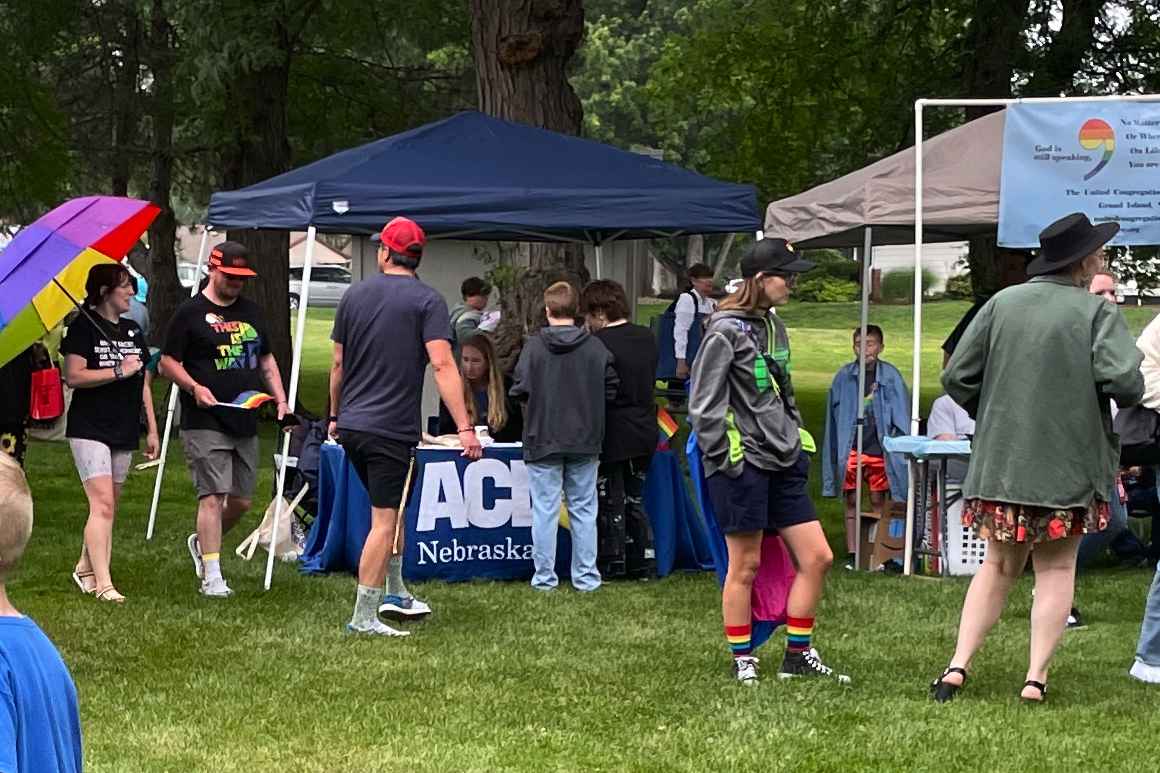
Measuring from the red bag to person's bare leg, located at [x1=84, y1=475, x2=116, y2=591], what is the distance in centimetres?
46

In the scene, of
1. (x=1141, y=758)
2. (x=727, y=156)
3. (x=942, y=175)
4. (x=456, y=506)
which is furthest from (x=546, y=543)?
(x=727, y=156)

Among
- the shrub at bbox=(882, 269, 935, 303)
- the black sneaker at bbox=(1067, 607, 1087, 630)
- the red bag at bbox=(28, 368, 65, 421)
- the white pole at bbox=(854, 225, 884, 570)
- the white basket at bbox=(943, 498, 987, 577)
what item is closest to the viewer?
the red bag at bbox=(28, 368, 65, 421)

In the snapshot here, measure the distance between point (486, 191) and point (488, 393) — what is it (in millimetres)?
1112

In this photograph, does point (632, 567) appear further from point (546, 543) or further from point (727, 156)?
point (727, 156)

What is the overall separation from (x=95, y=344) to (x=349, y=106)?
14752 millimetres

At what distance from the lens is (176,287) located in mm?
23719

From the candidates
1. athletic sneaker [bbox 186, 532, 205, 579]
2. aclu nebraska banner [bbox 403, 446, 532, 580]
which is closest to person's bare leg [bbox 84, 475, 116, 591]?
athletic sneaker [bbox 186, 532, 205, 579]

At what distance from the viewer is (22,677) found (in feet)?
8.77

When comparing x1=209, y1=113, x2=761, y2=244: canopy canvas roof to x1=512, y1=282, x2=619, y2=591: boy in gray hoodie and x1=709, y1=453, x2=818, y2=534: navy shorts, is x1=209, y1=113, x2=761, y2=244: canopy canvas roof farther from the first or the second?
x1=709, y1=453, x2=818, y2=534: navy shorts

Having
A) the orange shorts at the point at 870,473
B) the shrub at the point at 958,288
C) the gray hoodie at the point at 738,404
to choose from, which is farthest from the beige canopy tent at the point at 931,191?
the shrub at the point at 958,288

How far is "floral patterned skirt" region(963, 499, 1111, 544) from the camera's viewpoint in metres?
6.15

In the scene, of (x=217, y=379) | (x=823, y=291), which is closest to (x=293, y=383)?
(x=217, y=379)

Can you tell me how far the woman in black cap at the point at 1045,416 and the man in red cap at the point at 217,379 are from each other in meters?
3.67

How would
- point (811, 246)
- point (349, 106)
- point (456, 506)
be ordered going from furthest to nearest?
point (349, 106) < point (811, 246) < point (456, 506)
